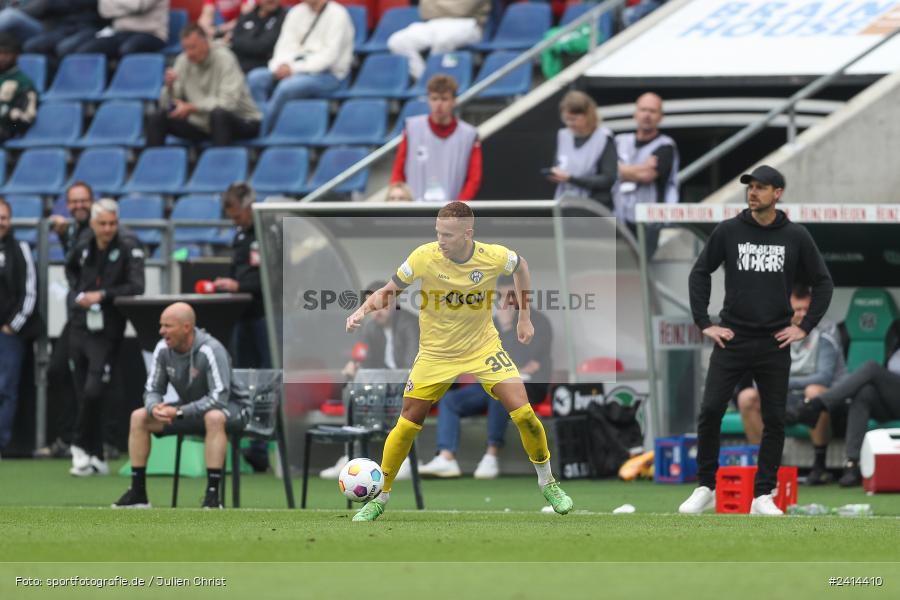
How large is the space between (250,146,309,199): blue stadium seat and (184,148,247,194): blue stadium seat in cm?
25

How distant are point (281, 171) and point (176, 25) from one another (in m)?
4.73

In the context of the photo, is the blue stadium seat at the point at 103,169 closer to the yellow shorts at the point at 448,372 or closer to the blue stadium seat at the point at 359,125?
the blue stadium seat at the point at 359,125

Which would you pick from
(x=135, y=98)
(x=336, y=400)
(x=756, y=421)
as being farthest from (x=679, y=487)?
(x=135, y=98)

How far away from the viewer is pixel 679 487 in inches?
591

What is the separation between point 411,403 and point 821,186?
7109 mm

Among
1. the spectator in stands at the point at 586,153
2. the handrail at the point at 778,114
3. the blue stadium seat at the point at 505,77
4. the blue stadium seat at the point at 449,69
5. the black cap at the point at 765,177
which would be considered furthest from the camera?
the blue stadium seat at the point at 449,69

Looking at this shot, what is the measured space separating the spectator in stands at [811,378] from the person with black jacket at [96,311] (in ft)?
19.0

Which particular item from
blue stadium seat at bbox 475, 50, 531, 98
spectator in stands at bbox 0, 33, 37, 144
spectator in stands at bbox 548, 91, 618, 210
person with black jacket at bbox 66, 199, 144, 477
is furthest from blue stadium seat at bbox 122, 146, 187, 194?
spectator in stands at bbox 548, 91, 618, 210

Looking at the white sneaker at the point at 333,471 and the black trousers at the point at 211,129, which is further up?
the black trousers at the point at 211,129

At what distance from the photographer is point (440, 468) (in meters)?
16.2

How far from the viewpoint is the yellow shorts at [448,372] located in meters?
11.2

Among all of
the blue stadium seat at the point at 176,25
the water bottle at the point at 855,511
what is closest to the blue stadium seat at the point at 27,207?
the blue stadium seat at the point at 176,25

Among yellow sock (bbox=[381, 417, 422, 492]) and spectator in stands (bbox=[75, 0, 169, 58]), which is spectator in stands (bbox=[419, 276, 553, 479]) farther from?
spectator in stands (bbox=[75, 0, 169, 58])

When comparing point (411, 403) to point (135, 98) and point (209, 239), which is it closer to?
point (209, 239)
